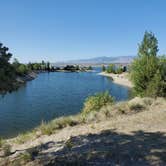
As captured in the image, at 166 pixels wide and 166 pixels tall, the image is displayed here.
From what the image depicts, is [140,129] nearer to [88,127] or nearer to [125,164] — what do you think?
[88,127]

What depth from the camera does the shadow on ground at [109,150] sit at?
7.68 metres

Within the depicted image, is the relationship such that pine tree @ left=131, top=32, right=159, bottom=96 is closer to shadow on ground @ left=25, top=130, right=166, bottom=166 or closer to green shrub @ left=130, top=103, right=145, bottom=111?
green shrub @ left=130, top=103, right=145, bottom=111

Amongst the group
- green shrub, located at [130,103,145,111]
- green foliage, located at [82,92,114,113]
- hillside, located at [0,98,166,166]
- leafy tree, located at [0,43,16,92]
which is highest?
leafy tree, located at [0,43,16,92]

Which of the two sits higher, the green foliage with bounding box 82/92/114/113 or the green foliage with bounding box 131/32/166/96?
the green foliage with bounding box 131/32/166/96

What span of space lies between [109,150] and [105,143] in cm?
73

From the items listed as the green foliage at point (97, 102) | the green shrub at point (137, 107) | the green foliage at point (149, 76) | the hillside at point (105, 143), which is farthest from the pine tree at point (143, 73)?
the hillside at point (105, 143)

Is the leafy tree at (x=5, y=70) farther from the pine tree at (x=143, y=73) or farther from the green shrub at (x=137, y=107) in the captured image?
the pine tree at (x=143, y=73)

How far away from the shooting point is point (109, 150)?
8.40 m

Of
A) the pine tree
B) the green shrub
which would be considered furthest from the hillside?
the pine tree

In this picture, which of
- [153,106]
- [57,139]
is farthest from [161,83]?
[57,139]

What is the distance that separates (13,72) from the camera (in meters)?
8.52

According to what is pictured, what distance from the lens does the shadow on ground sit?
7.68m

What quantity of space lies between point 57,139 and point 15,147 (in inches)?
71.3

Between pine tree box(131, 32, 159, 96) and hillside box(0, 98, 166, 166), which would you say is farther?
pine tree box(131, 32, 159, 96)
